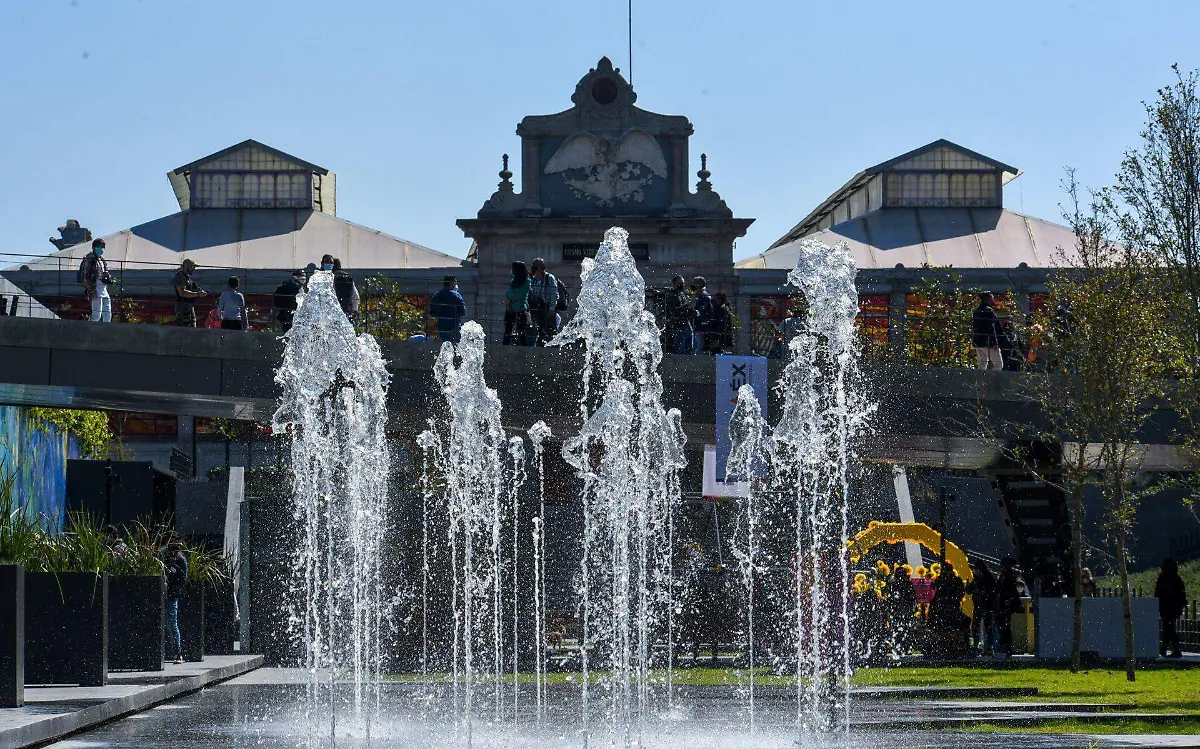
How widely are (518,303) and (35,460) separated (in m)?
9.04

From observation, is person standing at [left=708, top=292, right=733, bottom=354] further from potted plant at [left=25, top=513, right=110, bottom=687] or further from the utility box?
potted plant at [left=25, top=513, right=110, bottom=687]

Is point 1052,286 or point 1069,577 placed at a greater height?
point 1052,286

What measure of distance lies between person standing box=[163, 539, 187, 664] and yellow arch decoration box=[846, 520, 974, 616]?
11.4 meters

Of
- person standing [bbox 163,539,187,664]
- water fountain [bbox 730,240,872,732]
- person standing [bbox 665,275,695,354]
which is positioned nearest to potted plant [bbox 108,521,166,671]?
person standing [bbox 163,539,187,664]

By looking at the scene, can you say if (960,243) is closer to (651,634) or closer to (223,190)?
(223,190)

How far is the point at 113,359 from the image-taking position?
26.3 m

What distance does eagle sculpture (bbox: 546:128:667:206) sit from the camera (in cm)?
4903

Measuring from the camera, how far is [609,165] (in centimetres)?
4912

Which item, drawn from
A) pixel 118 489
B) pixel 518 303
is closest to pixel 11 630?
pixel 518 303

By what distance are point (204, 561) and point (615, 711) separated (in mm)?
9382

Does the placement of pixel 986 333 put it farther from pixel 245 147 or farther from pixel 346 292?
pixel 245 147

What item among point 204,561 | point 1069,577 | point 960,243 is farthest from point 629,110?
point 204,561

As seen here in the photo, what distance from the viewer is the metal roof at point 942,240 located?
56.3m

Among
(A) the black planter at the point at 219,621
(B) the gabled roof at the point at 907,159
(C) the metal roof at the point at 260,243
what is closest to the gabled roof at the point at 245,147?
(C) the metal roof at the point at 260,243
